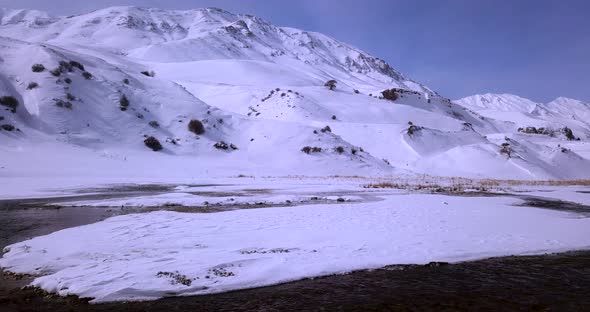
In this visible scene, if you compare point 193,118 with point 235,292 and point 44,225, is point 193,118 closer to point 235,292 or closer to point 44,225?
point 44,225

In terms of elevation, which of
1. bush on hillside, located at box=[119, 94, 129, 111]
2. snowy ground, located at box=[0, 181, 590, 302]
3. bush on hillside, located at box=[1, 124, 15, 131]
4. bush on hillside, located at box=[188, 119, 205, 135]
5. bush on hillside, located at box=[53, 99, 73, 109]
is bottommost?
snowy ground, located at box=[0, 181, 590, 302]

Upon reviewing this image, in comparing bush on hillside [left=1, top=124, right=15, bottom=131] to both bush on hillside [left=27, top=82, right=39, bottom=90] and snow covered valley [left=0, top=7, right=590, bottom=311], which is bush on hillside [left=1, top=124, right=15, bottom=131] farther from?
bush on hillside [left=27, top=82, right=39, bottom=90]

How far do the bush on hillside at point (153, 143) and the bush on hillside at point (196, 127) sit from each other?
5.21 metres

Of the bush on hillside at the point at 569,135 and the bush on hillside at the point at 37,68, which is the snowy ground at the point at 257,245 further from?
the bush on hillside at the point at 569,135

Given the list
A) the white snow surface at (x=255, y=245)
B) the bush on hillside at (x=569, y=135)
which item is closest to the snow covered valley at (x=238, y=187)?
the white snow surface at (x=255, y=245)

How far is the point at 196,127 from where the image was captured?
4450cm

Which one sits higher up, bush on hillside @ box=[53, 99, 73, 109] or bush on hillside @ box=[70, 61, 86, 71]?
bush on hillside @ box=[70, 61, 86, 71]

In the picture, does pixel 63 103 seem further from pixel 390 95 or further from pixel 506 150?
pixel 390 95

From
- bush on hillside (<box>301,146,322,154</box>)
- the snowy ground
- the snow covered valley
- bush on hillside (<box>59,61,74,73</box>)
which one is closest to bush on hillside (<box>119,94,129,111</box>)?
the snow covered valley

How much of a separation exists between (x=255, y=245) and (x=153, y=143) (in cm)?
3220

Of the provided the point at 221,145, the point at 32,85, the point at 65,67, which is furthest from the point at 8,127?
the point at 221,145

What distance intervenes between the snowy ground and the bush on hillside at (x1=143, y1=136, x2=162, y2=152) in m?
26.5

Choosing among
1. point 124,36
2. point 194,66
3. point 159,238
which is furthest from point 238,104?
point 124,36

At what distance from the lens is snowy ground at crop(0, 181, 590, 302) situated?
7621mm
